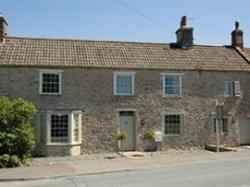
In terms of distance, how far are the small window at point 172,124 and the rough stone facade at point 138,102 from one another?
0.35 metres

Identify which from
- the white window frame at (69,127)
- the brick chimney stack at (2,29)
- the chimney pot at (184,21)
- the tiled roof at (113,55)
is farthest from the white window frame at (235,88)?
the brick chimney stack at (2,29)

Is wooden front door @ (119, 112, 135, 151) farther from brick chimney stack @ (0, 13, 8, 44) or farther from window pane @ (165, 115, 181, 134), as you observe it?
brick chimney stack @ (0, 13, 8, 44)

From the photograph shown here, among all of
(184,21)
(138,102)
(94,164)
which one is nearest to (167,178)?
(94,164)

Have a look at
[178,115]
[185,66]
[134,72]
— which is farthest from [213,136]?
[134,72]

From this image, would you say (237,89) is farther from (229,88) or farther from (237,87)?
(229,88)

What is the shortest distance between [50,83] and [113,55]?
470cm

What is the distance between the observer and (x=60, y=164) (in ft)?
65.9

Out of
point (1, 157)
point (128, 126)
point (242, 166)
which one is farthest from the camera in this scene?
point (128, 126)

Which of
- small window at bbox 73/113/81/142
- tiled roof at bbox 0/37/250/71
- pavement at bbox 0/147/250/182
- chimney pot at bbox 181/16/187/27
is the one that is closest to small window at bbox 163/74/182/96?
tiled roof at bbox 0/37/250/71

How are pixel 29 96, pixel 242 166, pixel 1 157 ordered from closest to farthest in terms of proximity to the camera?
pixel 242 166 → pixel 1 157 → pixel 29 96

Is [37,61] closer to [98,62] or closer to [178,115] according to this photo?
[98,62]

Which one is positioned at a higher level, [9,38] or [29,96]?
[9,38]

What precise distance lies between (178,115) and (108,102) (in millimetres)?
4814

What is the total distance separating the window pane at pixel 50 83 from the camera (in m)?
25.1
